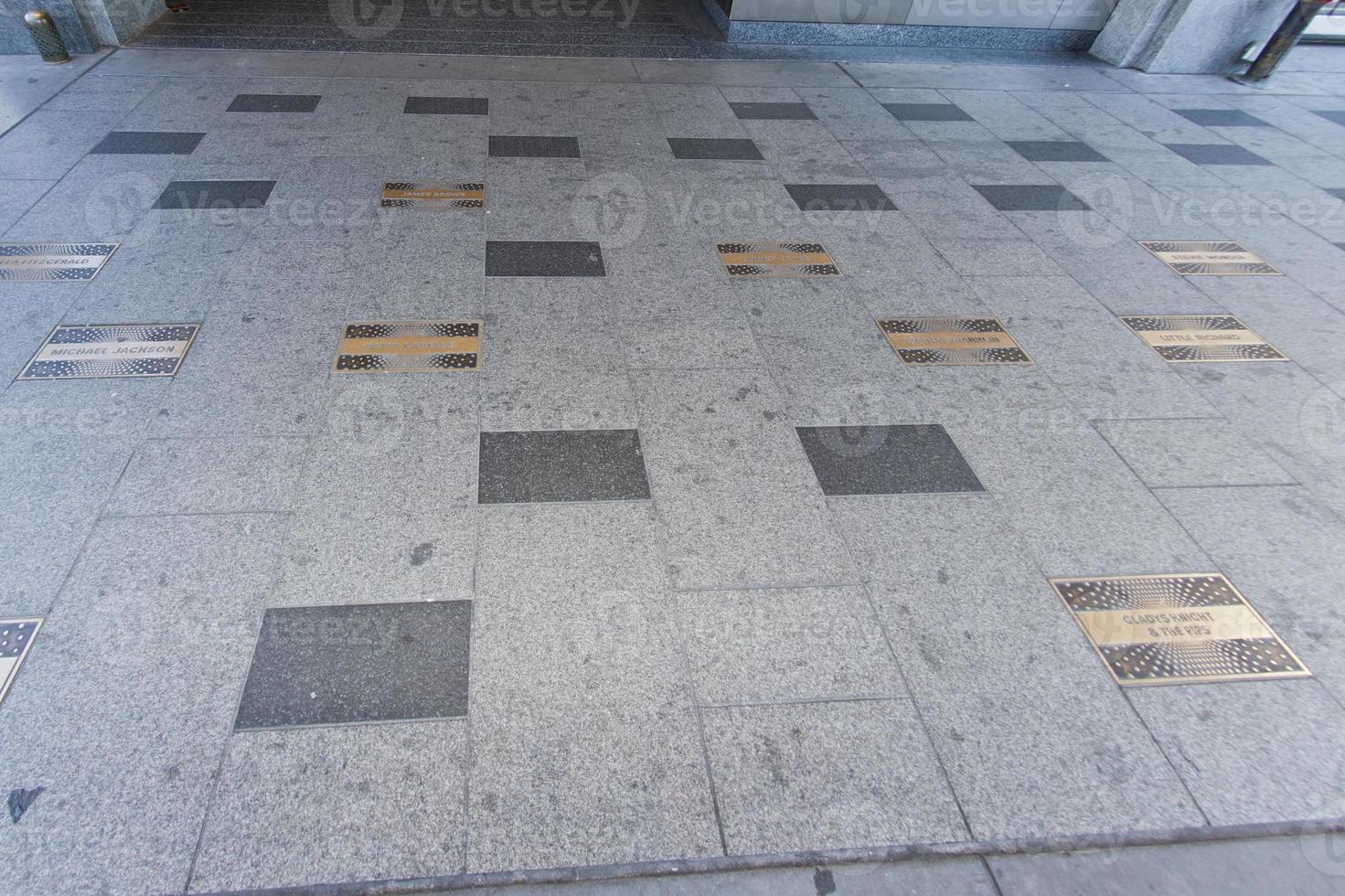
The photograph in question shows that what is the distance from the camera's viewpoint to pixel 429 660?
2.07 metres

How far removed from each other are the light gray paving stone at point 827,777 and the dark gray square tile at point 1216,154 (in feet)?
19.2

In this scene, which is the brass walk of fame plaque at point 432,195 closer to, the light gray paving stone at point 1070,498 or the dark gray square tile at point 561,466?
the dark gray square tile at point 561,466

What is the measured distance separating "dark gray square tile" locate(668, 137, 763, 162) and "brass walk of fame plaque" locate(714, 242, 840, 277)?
128 cm

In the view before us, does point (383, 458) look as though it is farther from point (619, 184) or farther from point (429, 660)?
point (619, 184)

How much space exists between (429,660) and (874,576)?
4.76 ft

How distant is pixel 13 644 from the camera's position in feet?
6.66

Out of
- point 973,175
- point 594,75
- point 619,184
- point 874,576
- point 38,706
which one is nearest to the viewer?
point 38,706

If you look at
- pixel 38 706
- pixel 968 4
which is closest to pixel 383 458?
pixel 38 706

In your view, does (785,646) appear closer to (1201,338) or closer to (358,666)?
(358,666)

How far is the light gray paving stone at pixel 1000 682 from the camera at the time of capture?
190 cm

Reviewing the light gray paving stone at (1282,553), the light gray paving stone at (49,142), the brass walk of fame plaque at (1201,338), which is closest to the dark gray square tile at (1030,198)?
the brass walk of fame plaque at (1201,338)
